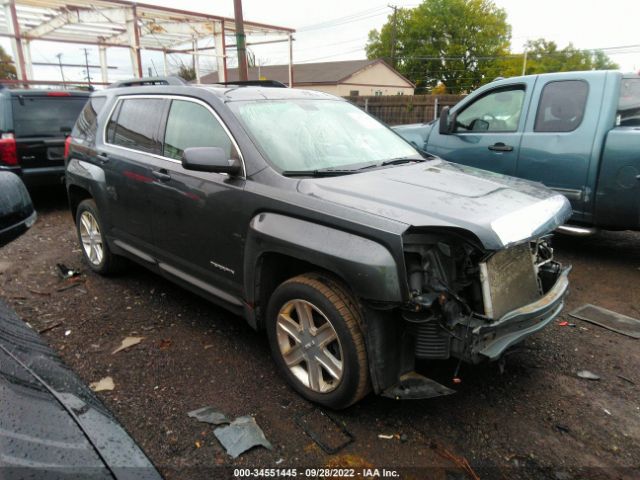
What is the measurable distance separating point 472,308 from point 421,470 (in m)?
0.88

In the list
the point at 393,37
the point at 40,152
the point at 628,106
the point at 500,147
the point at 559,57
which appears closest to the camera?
the point at 628,106

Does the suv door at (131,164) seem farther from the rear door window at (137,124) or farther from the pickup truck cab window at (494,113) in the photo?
the pickup truck cab window at (494,113)

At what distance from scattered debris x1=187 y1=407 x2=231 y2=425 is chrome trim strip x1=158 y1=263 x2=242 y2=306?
73cm

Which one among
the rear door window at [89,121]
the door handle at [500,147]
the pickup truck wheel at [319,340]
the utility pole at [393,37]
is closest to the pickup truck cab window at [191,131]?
the pickup truck wheel at [319,340]

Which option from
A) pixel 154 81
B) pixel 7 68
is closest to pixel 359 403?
pixel 154 81

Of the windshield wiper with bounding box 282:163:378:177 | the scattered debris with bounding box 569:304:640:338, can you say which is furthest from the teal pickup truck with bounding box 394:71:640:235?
the windshield wiper with bounding box 282:163:378:177

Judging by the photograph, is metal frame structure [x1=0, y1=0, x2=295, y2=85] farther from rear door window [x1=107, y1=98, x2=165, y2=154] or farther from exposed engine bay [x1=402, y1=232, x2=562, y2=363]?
exposed engine bay [x1=402, y1=232, x2=562, y2=363]

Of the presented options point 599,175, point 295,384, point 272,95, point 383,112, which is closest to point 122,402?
point 295,384

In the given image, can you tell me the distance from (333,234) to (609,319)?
2.88 meters

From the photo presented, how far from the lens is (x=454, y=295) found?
8.02 feet

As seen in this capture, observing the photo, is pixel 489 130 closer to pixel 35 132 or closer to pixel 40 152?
pixel 40 152

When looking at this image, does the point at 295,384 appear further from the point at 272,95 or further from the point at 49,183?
the point at 49,183

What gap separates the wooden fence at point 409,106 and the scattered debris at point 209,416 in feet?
38.8

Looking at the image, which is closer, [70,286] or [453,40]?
[70,286]
